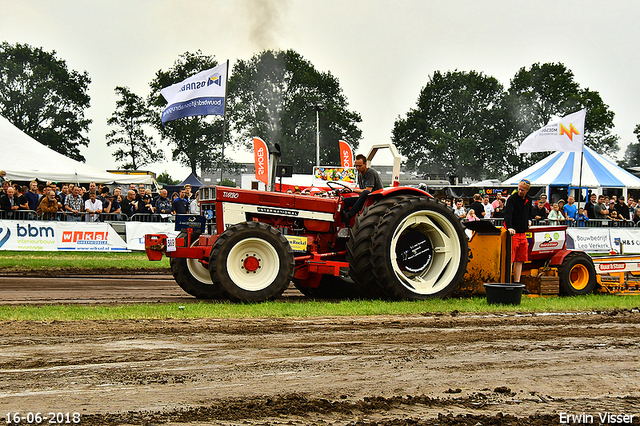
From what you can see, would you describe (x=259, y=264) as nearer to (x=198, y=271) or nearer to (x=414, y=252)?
(x=198, y=271)

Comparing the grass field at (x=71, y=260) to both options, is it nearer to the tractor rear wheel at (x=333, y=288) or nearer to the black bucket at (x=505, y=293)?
the tractor rear wheel at (x=333, y=288)

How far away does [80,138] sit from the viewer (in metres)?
62.4

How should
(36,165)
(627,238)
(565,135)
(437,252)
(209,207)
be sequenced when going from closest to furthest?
(437,252), (209,207), (627,238), (565,135), (36,165)

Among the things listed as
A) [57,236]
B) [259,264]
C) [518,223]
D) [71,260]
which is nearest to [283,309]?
[259,264]

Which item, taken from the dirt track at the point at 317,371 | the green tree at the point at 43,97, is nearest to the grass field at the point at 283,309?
the dirt track at the point at 317,371

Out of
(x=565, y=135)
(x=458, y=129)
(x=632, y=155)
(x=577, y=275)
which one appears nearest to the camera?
(x=577, y=275)

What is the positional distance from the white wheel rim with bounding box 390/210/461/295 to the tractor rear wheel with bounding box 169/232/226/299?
8.71 ft

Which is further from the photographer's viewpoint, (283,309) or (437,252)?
(437,252)

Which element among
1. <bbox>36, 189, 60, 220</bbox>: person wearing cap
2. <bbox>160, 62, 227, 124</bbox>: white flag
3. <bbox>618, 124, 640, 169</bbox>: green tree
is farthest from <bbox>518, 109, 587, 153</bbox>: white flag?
<bbox>618, 124, 640, 169</bbox>: green tree

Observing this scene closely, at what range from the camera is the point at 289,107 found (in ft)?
190

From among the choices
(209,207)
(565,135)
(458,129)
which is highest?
(458,129)

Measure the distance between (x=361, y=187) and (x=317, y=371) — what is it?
14.9ft

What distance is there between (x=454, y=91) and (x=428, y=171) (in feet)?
29.3

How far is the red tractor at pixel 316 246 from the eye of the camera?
779 centimetres
